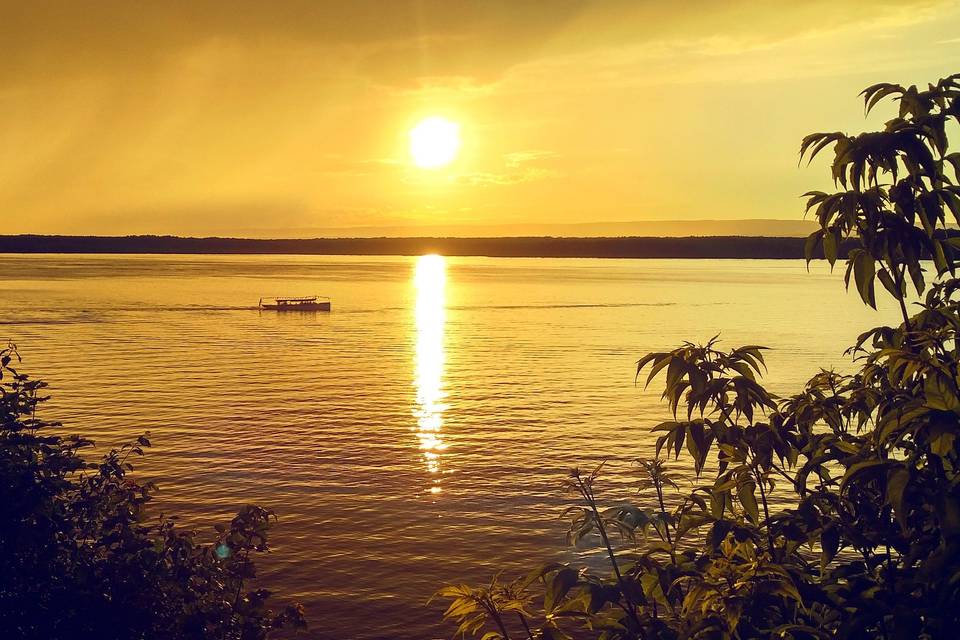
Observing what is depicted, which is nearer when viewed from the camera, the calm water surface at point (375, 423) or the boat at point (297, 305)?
the calm water surface at point (375, 423)

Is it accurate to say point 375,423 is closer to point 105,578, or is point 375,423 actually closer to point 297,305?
point 105,578

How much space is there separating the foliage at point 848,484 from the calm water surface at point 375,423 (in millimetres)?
23290

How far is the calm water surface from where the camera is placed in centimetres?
3312

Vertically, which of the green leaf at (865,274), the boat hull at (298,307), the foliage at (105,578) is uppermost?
the boat hull at (298,307)

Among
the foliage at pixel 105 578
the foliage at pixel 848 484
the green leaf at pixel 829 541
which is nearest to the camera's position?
the foliage at pixel 848 484

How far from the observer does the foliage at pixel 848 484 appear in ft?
14.6

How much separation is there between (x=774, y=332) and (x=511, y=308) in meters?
65.8

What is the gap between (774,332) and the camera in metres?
127

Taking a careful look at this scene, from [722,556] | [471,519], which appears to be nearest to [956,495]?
[722,556]

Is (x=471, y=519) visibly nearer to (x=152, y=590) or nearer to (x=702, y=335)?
(x=152, y=590)

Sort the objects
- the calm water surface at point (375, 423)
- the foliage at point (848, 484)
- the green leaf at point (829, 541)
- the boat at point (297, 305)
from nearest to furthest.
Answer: the foliage at point (848, 484) < the green leaf at point (829, 541) < the calm water surface at point (375, 423) < the boat at point (297, 305)

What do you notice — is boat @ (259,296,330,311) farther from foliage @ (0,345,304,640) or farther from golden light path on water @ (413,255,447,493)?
foliage @ (0,345,304,640)

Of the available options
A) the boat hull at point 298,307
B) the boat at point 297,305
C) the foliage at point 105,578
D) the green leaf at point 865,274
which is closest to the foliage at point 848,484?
the green leaf at point 865,274

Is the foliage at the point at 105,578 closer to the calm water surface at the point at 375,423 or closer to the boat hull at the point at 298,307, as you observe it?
the calm water surface at the point at 375,423
